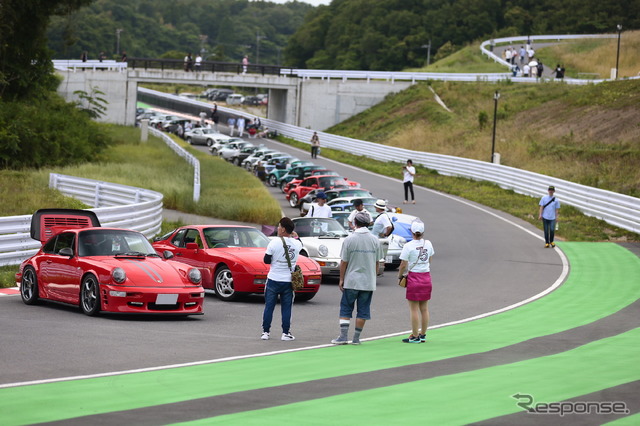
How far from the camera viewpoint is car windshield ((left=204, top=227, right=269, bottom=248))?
17438 mm

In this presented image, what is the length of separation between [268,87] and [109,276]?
218 ft

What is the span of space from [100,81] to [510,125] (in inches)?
1256

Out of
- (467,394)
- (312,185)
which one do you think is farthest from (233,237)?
(312,185)

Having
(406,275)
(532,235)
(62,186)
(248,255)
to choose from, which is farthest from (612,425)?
(62,186)

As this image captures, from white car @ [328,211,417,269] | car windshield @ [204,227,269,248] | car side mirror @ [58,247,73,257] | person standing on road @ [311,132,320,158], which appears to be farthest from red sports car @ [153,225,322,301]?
person standing on road @ [311,132,320,158]

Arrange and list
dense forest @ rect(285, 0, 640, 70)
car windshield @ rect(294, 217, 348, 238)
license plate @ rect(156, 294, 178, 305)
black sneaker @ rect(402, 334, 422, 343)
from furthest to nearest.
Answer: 1. dense forest @ rect(285, 0, 640, 70)
2. car windshield @ rect(294, 217, 348, 238)
3. license plate @ rect(156, 294, 178, 305)
4. black sneaker @ rect(402, 334, 422, 343)

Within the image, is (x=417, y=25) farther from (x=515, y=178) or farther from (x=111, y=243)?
(x=111, y=243)

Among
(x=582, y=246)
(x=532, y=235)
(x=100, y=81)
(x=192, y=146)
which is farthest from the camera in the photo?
(x=100, y=81)

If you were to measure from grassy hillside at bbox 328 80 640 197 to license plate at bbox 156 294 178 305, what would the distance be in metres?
27.5

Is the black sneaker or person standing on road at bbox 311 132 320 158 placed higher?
person standing on road at bbox 311 132 320 158

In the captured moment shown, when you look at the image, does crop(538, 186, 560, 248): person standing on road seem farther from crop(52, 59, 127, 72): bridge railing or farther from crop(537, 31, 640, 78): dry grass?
crop(537, 31, 640, 78): dry grass

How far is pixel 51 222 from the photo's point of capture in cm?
1698

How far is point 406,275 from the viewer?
12.3m

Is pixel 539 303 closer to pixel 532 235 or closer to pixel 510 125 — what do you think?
pixel 532 235
